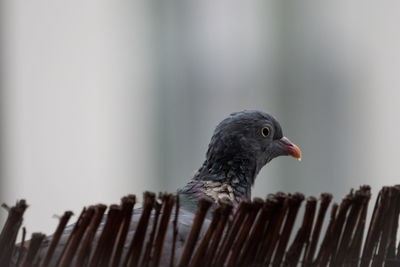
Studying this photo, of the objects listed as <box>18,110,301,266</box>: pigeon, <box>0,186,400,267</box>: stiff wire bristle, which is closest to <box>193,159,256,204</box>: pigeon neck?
<box>18,110,301,266</box>: pigeon

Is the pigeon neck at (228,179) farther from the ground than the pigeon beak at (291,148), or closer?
closer

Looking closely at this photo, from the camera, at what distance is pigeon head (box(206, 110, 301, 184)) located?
349 cm

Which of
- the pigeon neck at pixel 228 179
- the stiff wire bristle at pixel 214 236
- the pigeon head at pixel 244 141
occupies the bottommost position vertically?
the stiff wire bristle at pixel 214 236

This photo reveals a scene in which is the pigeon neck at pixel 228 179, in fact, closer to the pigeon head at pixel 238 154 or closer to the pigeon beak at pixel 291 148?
the pigeon head at pixel 238 154

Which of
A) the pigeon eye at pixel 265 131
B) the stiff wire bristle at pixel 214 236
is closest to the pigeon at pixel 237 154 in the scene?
the pigeon eye at pixel 265 131

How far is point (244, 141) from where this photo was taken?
3.52 meters

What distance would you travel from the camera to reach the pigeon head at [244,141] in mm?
3486

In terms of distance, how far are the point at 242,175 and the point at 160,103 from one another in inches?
213

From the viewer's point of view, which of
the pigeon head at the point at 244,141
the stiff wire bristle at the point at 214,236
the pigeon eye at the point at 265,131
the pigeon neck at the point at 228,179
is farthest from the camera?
the pigeon eye at the point at 265,131

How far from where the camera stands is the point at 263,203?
184 centimetres

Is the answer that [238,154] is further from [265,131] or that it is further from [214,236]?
[214,236]

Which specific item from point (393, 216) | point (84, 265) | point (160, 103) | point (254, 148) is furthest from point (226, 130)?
point (160, 103)

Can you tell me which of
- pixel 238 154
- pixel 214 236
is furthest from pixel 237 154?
pixel 214 236

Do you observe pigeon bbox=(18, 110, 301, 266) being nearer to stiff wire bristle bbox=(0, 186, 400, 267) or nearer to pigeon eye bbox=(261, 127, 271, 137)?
pigeon eye bbox=(261, 127, 271, 137)
